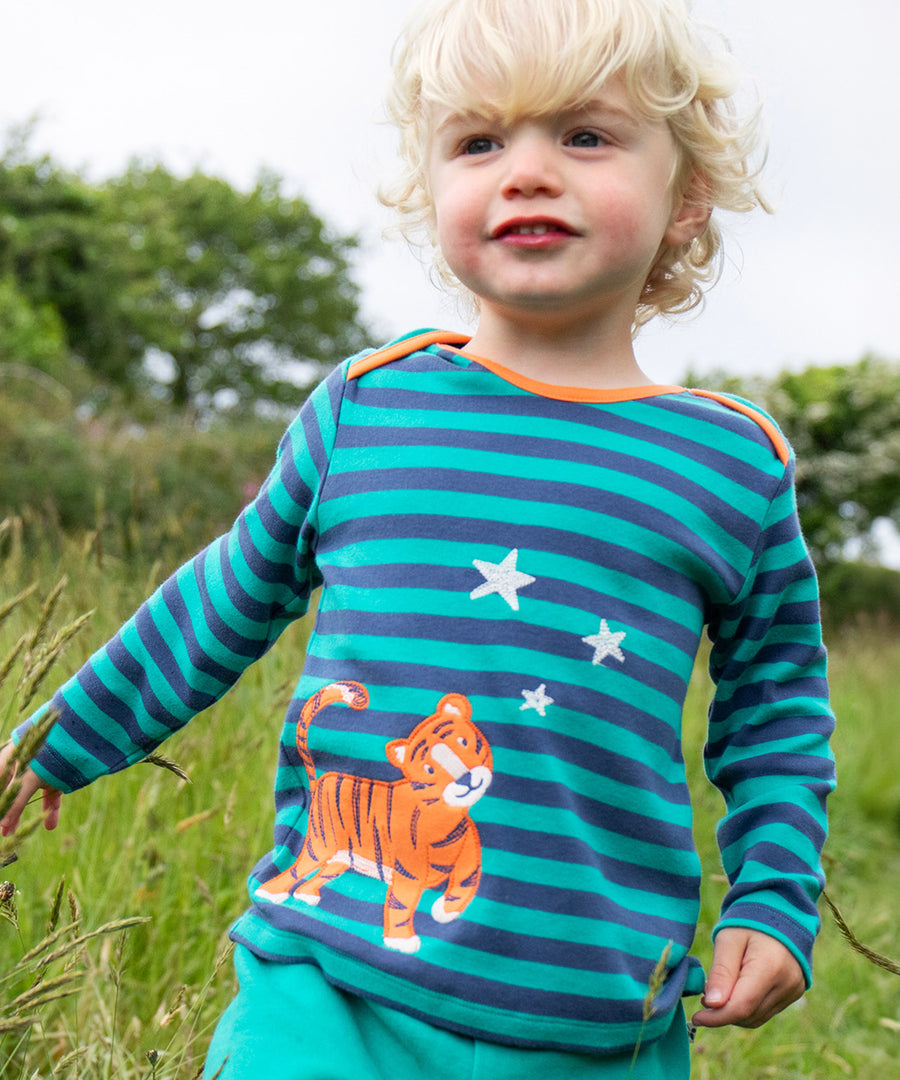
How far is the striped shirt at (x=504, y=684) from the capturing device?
116 cm

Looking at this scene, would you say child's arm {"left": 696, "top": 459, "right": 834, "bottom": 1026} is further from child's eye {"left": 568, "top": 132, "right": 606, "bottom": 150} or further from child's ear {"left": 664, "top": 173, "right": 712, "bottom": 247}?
child's eye {"left": 568, "top": 132, "right": 606, "bottom": 150}

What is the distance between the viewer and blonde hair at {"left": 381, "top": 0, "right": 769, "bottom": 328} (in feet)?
4.16

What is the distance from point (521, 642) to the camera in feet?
3.95

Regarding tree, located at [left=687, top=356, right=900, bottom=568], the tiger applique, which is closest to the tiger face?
the tiger applique

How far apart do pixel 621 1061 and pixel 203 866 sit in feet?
4.45

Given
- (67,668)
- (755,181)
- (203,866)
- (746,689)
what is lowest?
(203,866)

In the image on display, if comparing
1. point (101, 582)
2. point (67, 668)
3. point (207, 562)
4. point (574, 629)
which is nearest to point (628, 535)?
point (574, 629)

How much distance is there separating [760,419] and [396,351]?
49cm

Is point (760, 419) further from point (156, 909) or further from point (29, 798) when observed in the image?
point (156, 909)

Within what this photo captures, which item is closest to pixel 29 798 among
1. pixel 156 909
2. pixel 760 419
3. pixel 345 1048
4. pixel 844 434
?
pixel 345 1048

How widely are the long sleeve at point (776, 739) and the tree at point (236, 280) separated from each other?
32685 mm

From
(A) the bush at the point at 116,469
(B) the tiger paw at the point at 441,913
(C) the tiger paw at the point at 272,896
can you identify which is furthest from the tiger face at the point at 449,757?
(A) the bush at the point at 116,469

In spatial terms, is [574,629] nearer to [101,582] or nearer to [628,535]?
[628,535]

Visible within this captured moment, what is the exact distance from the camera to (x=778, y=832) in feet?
4.56
